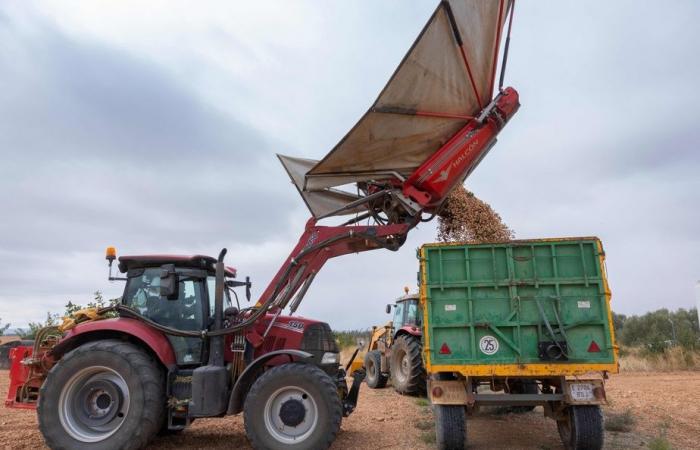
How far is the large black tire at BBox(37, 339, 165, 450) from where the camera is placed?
5.72 metres

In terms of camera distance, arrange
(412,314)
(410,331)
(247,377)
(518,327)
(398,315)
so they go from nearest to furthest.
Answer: (518,327) → (247,377) → (410,331) → (412,314) → (398,315)

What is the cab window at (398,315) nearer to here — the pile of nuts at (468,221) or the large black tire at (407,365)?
the large black tire at (407,365)

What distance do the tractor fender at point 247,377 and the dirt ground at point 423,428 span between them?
0.81 meters

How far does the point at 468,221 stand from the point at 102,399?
5.16m

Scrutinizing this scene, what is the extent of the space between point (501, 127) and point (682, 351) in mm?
15652

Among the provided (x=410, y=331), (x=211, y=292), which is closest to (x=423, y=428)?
(x=410, y=331)

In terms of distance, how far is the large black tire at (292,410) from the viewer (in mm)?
5609

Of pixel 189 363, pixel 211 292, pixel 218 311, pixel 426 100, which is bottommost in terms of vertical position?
pixel 189 363

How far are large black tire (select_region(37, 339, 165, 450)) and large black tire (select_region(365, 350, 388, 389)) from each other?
7320 millimetres

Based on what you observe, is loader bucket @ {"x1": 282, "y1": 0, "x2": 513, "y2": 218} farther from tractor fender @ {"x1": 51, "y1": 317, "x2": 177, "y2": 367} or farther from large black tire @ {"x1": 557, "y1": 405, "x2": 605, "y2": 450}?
large black tire @ {"x1": 557, "y1": 405, "x2": 605, "y2": 450}

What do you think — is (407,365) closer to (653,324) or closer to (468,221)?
(468,221)

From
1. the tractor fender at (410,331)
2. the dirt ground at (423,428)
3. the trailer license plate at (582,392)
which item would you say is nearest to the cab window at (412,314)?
the tractor fender at (410,331)

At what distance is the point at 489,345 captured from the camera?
19.3 feet

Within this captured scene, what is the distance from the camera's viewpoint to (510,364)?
18.9 ft
